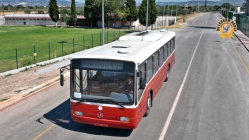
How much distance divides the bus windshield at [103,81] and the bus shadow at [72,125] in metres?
1.43

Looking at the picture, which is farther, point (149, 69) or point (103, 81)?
point (149, 69)

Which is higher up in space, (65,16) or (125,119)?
(65,16)

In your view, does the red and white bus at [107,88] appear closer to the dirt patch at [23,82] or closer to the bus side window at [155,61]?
the bus side window at [155,61]

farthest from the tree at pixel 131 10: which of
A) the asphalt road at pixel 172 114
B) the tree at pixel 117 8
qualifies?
the asphalt road at pixel 172 114

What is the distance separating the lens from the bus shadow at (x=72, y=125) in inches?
408

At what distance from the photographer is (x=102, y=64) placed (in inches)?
371

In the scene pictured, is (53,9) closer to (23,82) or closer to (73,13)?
(73,13)

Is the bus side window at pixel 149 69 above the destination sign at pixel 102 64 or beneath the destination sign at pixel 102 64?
beneath

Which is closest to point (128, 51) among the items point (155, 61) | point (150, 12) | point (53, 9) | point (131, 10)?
point (155, 61)

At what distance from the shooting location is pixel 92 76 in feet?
31.1

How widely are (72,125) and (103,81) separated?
8.46 ft

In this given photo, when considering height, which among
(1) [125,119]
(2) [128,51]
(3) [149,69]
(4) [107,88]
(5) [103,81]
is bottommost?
(1) [125,119]

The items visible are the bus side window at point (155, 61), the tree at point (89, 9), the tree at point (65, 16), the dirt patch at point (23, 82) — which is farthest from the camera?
the tree at point (65, 16)

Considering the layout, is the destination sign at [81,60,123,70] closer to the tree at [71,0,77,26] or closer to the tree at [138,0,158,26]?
the tree at [138,0,158,26]
